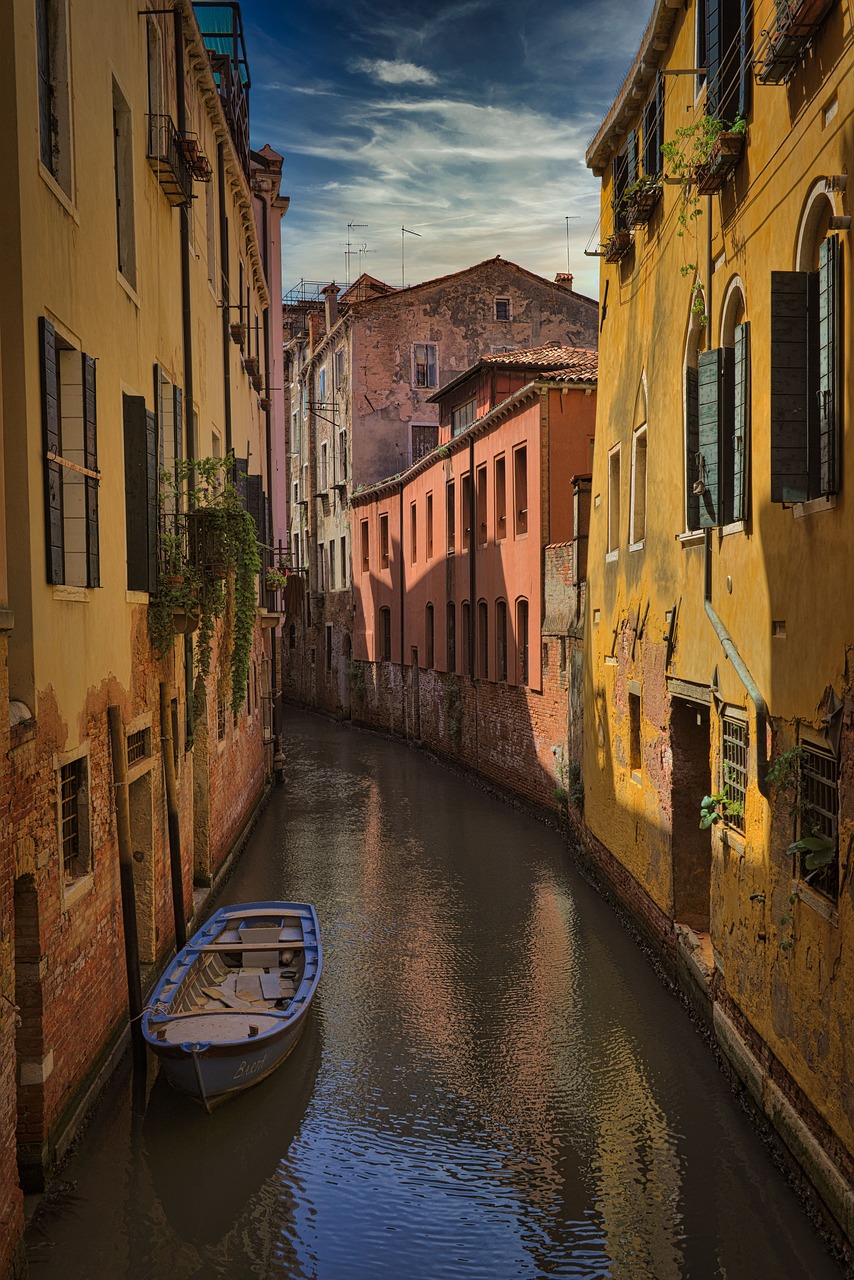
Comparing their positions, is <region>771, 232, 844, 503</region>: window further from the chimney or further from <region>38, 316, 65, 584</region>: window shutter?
the chimney

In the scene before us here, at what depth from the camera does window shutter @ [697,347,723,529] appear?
29.3 ft

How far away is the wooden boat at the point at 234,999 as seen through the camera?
839 centimetres

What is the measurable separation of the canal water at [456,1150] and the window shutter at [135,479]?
433cm

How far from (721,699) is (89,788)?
5.01 metres

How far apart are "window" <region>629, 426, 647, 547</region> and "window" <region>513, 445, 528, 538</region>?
8.87 m

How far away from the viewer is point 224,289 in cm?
1744

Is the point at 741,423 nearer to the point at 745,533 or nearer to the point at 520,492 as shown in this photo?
the point at 745,533

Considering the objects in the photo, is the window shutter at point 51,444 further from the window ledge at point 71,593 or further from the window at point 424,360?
the window at point 424,360

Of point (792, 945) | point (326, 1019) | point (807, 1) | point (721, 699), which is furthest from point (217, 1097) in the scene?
point (807, 1)

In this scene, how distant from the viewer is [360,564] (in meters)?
38.4

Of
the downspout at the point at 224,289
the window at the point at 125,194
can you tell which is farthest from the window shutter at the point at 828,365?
the downspout at the point at 224,289

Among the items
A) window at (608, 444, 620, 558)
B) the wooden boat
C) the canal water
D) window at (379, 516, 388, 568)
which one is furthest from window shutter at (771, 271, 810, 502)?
window at (379, 516, 388, 568)

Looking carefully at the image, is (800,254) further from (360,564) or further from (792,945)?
(360,564)

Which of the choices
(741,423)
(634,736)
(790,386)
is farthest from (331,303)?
(790,386)
